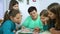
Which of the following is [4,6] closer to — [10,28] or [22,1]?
[22,1]

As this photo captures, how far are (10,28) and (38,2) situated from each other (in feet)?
6.10

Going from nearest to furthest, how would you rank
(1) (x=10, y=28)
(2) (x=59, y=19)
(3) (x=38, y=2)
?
(2) (x=59, y=19), (1) (x=10, y=28), (3) (x=38, y=2)

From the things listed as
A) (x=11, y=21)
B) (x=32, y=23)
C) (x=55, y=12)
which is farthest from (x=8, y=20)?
(x=55, y=12)

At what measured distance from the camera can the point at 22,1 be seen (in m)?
3.68

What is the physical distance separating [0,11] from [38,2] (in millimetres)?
1003

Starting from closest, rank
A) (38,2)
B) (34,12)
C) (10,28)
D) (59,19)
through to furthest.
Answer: (59,19) → (10,28) → (34,12) → (38,2)

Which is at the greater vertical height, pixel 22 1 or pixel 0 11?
pixel 22 1

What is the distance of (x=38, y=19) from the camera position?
249cm

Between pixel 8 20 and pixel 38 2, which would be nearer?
pixel 8 20

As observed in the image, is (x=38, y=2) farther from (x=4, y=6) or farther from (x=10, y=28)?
A: (x=10, y=28)

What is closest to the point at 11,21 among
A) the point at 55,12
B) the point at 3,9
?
the point at 55,12

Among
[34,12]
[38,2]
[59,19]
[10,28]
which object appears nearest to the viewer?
[59,19]

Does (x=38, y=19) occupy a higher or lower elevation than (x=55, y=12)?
lower

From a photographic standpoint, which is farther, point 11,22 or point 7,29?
point 11,22
